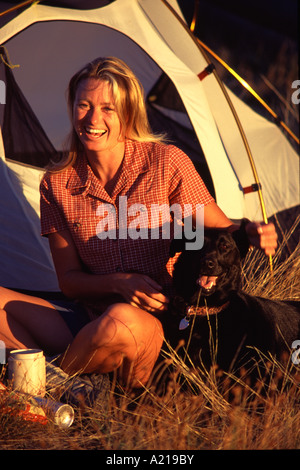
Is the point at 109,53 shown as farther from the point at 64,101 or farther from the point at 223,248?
the point at 223,248

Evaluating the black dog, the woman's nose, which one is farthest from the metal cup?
the woman's nose

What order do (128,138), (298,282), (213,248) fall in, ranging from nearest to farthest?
(213,248)
(128,138)
(298,282)

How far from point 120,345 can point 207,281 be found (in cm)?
46

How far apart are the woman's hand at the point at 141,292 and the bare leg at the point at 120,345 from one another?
0.07 meters

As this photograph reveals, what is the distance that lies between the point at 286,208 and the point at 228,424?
3011 millimetres

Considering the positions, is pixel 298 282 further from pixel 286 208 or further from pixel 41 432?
pixel 41 432

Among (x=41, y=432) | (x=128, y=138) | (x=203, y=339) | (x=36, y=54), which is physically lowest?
(x=41, y=432)

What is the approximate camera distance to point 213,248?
8.83ft

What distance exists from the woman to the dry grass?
0.33m

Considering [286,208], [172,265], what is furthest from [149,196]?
[286,208]

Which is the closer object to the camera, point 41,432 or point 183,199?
point 41,432

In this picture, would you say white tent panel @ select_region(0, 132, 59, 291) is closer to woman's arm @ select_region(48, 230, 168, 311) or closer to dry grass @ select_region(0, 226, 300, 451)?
woman's arm @ select_region(48, 230, 168, 311)

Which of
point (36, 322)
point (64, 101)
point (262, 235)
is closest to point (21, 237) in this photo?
point (64, 101)

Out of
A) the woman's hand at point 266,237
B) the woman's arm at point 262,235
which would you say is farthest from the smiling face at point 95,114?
the woman's hand at point 266,237
